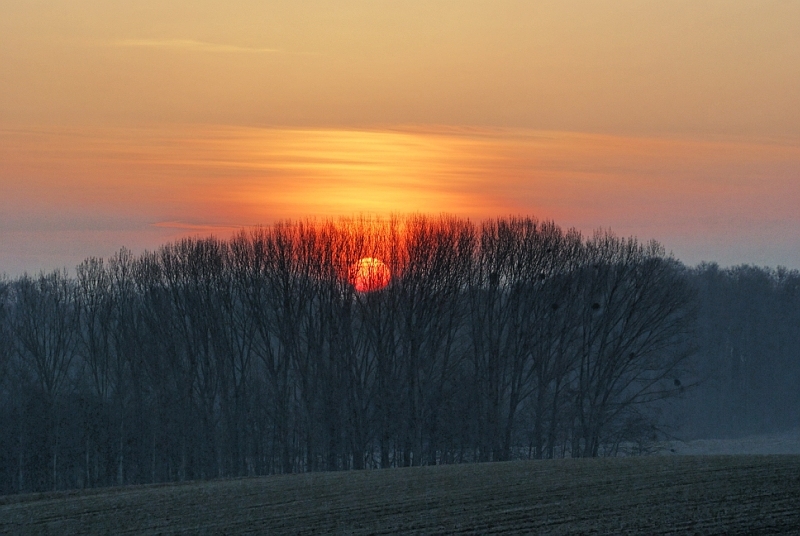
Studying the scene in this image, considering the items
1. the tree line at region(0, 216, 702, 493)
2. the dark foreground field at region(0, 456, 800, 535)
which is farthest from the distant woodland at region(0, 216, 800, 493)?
the dark foreground field at region(0, 456, 800, 535)

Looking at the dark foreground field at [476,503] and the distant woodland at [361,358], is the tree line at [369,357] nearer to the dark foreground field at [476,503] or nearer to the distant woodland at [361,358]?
the distant woodland at [361,358]

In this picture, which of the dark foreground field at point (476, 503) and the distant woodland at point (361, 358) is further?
the distant woodland at point (361, 358)

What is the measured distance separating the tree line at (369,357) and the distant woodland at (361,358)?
12 centimetres

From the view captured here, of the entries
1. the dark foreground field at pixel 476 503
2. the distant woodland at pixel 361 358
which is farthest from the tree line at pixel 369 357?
the dark foreground field at pixel 476 503

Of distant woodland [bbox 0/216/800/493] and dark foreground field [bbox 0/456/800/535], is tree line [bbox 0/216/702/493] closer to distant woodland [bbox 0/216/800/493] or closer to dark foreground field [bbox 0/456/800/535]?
distant woodland [bbox 0/216/800/493]

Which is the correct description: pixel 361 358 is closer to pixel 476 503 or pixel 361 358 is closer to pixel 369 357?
pixel 369 357

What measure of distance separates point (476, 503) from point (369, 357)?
31796mm

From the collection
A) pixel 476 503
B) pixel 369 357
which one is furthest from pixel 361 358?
pixel 476 503

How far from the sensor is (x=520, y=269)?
53.5 meters

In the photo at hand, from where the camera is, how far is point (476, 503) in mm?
22422

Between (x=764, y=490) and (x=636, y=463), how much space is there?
387 inches

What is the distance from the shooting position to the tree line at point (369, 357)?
169ft

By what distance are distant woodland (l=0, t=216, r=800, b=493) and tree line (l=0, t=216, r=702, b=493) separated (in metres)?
0.12

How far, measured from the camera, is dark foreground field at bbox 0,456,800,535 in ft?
60.6
